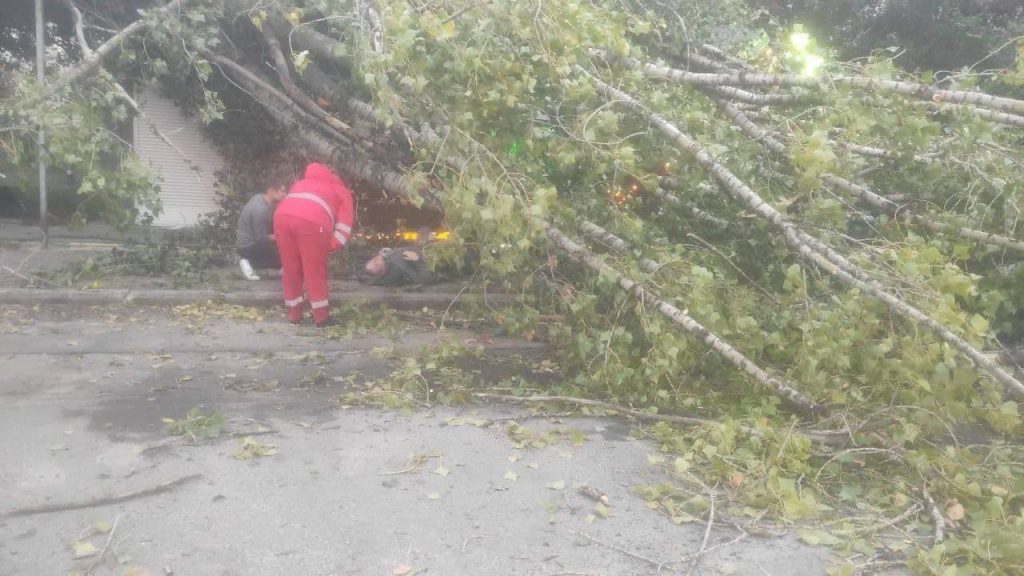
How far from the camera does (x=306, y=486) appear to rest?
356 cm

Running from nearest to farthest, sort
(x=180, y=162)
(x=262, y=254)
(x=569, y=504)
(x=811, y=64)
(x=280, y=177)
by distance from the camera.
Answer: (x=569, y=504)
(x=811, y=64)
(x=262, y=254)
(x=280, y=177)
(x=180, y=162)

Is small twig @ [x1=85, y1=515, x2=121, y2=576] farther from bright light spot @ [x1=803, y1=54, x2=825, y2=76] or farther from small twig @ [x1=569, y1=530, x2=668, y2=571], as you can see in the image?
bright light spot @ [x1=803, y1=54, x2=825, y2=76]

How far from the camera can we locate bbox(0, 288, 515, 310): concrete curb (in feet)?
22.1

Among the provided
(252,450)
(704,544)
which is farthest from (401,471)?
(704,544)

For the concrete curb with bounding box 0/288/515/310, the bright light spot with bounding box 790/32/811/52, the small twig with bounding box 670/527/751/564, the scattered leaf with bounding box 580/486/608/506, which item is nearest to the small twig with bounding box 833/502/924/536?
the small twig with bounding box 670/527/751/564

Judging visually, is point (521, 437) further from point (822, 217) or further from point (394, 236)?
point (394, 236)

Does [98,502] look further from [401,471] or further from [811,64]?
Answer: [811,64]

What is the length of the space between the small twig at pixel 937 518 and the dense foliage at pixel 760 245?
0.08 feet

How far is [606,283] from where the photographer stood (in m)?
4.73

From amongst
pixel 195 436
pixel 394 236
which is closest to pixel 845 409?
pixel 195 436

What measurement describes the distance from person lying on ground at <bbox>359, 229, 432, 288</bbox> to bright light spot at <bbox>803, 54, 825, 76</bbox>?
4036 mm

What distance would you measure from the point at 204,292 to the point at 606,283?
424cm

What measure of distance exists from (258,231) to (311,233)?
4.80 feet

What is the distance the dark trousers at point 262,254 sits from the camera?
25.1 ft
